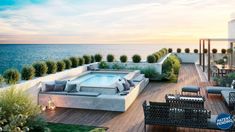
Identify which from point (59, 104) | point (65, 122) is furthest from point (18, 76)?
point (65, 122)

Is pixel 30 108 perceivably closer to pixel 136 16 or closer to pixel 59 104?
pixel 59 104

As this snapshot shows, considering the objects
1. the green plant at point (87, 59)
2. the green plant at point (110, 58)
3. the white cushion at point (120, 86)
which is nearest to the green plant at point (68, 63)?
the green plant at point (87, 59)

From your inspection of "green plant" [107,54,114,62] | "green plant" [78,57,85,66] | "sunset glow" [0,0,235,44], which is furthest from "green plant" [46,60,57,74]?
"green plant" [107,54,114,62]

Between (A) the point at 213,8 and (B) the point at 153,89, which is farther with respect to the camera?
(A) the point at 213,8

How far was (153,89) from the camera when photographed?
474 inches

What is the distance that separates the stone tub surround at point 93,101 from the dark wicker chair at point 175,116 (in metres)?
2.08

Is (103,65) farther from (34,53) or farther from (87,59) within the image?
(34,53)

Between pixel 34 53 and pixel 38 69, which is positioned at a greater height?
pixel 38 69

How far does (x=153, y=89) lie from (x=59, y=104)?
4.78 meters

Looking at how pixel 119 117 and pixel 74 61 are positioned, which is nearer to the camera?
pixel 119 117

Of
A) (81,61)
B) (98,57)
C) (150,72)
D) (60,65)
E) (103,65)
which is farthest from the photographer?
(98,57)

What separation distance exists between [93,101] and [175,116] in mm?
3264

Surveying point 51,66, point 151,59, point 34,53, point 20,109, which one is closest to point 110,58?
point 151,59

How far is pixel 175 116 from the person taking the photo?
6.32 m
